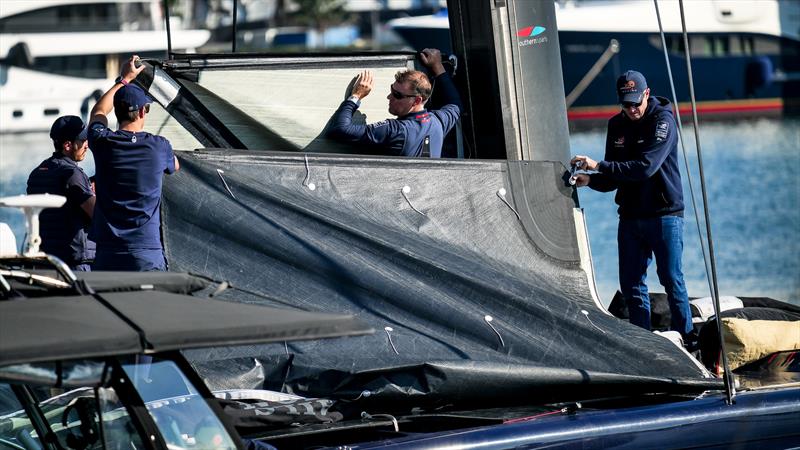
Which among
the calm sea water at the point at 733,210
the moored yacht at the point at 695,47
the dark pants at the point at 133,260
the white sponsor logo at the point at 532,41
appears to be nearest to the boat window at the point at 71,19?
the calm sea water at the point at 733,210

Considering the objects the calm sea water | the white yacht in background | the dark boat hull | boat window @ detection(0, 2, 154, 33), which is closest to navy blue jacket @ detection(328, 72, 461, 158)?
the calm sea water

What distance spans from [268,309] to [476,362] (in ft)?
6.31

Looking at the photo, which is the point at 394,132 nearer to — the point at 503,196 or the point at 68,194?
the point at 503,196

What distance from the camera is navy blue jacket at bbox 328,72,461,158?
5.90 metres

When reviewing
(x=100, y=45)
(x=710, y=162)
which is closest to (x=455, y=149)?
(x=710, y=162)

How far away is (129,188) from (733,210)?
67.0 ft

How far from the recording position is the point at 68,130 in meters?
6.05

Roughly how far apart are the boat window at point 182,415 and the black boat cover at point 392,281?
50.0 inches

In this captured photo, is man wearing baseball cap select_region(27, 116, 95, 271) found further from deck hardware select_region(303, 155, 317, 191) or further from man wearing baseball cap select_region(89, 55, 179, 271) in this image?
deck hardware select_region(303, 155, 317, 191)

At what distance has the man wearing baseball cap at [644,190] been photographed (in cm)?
614

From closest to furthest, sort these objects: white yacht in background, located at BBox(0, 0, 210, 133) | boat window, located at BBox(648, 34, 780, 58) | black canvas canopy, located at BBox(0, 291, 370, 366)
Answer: black canvas canopy, located at BBox(0, 291, 370, 366), white yacht in background, located at BBox(0, 0, 210, 133), boat window, located at BBox(648, 34, 780, 58)

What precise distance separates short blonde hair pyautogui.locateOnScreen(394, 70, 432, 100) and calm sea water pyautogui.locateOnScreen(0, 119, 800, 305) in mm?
7923

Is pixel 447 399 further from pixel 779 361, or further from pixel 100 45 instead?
pixel 100 45

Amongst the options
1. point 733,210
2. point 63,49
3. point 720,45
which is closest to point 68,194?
point 733,210
